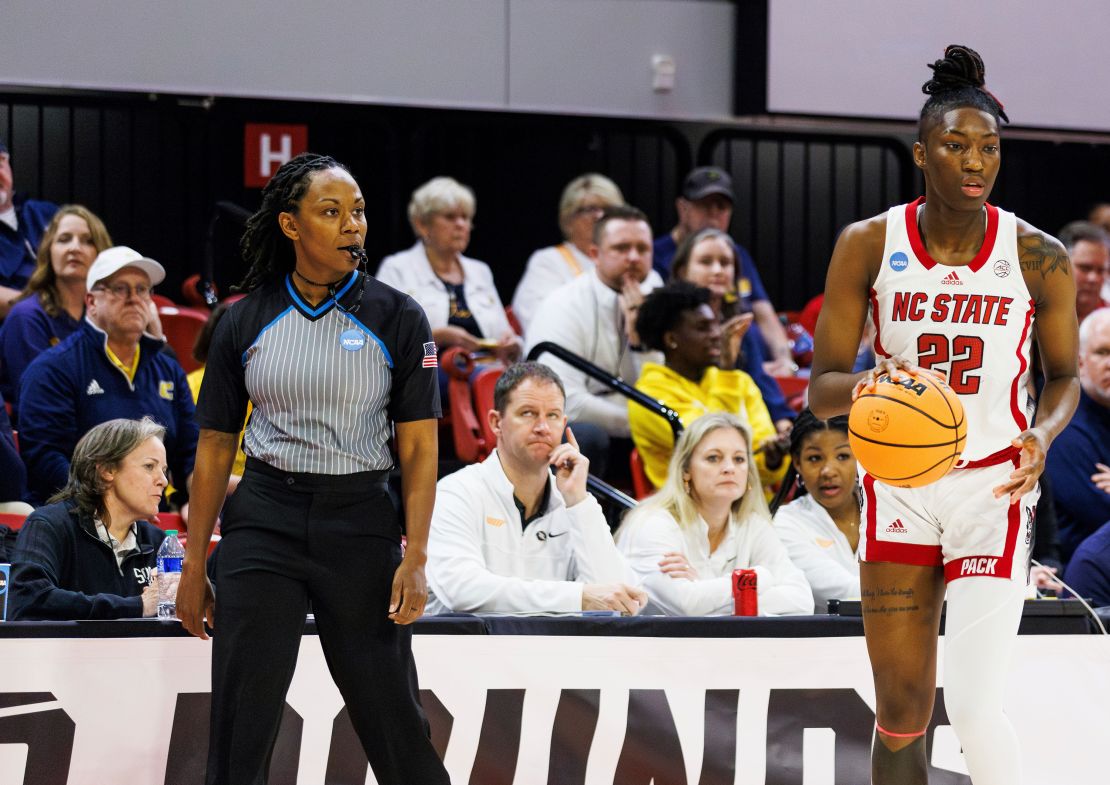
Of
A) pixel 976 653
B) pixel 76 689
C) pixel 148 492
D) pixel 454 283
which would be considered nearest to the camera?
pixel 976 653

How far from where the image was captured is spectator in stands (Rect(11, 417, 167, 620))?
4.54 meters

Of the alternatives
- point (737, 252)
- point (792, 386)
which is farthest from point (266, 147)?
point (792, 386)

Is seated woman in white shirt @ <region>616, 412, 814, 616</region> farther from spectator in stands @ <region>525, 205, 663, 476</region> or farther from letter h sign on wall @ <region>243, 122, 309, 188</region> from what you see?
letter h sign on wall @ <region>243, 122, 309, 188</region>

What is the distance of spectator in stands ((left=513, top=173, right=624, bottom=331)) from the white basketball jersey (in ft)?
15.5

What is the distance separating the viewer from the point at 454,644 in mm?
4516

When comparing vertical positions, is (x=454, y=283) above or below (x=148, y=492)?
above

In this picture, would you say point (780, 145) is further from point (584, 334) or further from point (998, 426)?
point (998, 426)

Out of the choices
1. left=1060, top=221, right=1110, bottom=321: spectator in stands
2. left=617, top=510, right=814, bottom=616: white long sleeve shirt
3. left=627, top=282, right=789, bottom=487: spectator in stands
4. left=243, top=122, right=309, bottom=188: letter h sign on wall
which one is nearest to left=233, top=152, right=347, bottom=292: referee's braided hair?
left=617, top=510, right=814, bottom=616: white long sleeve shirt

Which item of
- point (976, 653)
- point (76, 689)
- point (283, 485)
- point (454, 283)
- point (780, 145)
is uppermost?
point (780, 145)

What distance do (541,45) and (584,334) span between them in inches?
94.4

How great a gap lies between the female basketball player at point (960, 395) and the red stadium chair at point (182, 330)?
15.9 ft

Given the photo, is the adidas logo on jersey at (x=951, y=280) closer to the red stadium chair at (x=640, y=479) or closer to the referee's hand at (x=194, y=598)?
the referee's hand at (x=194, y=598)

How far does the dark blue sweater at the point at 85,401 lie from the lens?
5742 millimetres

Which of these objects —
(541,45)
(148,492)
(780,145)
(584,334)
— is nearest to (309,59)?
(541,45)
